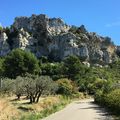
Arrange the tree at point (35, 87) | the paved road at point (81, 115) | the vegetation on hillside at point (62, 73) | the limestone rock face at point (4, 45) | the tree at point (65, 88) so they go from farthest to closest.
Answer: the limestone rock face at point (4, 45) < the vegetation on hillside at point (62, 73) < the tree at point (65, 88) < the tree at point (35, 87) < the paved road at point (81, 115)

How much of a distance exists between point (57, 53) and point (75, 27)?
76.6ft

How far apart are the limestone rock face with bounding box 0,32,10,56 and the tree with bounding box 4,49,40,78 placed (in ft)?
136

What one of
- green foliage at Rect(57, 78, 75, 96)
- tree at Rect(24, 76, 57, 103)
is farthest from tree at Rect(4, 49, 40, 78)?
tree at Rect(24, 76, 57, 103)

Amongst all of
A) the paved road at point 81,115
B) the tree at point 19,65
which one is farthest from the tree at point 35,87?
the tree at point 19,65

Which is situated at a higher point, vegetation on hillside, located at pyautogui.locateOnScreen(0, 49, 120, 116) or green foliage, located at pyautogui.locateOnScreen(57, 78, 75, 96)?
vegetation on hillside, located at pyautogui.locateOnScreen(0, 49, 120, 116)

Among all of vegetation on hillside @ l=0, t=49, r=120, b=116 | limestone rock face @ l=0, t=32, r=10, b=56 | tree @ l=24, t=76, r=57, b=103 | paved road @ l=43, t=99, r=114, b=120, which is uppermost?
limestone rock face @ l=0, t=32, r=10, b=56

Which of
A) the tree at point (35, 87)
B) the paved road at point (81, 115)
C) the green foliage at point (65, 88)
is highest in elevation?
the green foliage at point (65, 88)

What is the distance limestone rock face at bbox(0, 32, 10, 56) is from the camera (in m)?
153

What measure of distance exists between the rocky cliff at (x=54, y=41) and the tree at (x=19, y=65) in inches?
1648

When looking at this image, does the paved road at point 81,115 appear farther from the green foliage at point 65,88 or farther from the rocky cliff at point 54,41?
the rocky cliff at point 54,41

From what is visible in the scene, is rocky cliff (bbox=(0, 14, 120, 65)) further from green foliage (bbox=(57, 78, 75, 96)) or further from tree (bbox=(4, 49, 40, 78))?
green foliage (bbox=(57, 78, 75, 96))

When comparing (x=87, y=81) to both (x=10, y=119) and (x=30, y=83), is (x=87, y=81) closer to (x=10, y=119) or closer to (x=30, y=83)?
(x=30, y=83)

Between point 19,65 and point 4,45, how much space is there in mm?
47796

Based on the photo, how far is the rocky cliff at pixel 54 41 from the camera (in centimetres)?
15800
